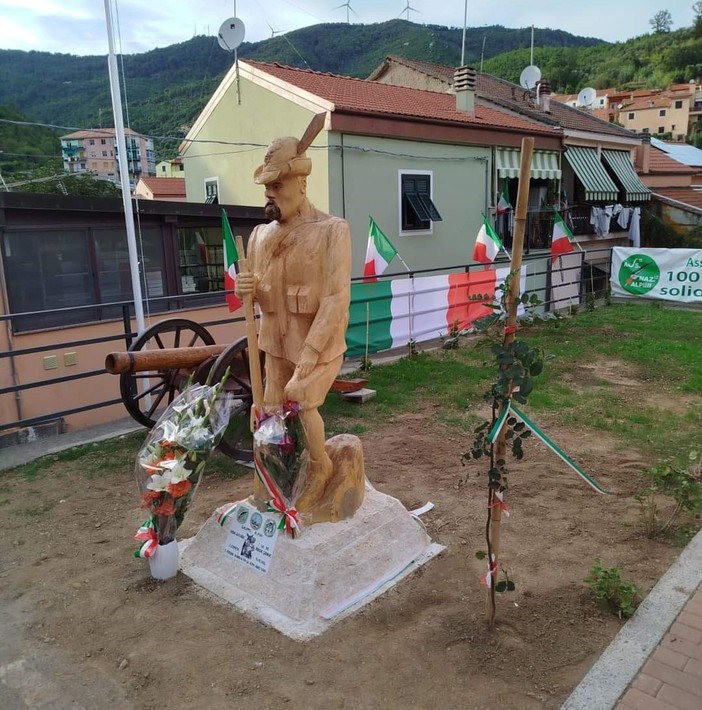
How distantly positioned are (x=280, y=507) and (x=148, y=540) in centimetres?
84

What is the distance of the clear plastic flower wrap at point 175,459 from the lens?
11.9 ft

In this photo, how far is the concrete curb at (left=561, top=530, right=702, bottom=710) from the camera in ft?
9.20

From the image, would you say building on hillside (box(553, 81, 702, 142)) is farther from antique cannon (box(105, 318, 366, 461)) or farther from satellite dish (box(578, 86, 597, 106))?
antique cannon (box(105, 318, 366, 461))

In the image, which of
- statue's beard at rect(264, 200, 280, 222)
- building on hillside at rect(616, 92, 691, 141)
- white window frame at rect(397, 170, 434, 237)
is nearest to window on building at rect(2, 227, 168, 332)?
statue's beard at rect(264, 200, 280, 222)

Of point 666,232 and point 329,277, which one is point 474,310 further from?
point 666,232

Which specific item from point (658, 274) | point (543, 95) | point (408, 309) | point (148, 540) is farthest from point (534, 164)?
point (148, 540)

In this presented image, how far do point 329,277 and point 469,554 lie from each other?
2036 millimetres

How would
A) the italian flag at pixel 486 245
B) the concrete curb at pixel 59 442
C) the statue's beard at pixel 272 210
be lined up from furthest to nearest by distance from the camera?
the italian flag at pixel 486 245 → the concrete curb at pixel 59 442 → the statue's beard at pixel 272 210

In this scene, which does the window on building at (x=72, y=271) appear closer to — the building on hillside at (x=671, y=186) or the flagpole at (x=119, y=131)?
the flagpole at (x=119, y=131)

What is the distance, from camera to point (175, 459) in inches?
143

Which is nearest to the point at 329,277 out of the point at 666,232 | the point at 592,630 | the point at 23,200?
the point at 592,630

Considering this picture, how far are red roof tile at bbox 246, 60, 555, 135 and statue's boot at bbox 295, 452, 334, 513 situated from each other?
395 inches

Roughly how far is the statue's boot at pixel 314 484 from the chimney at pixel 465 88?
14.7m

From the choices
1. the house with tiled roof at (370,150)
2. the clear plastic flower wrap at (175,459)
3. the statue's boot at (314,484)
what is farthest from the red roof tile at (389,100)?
the statue's boot at (314,484)
